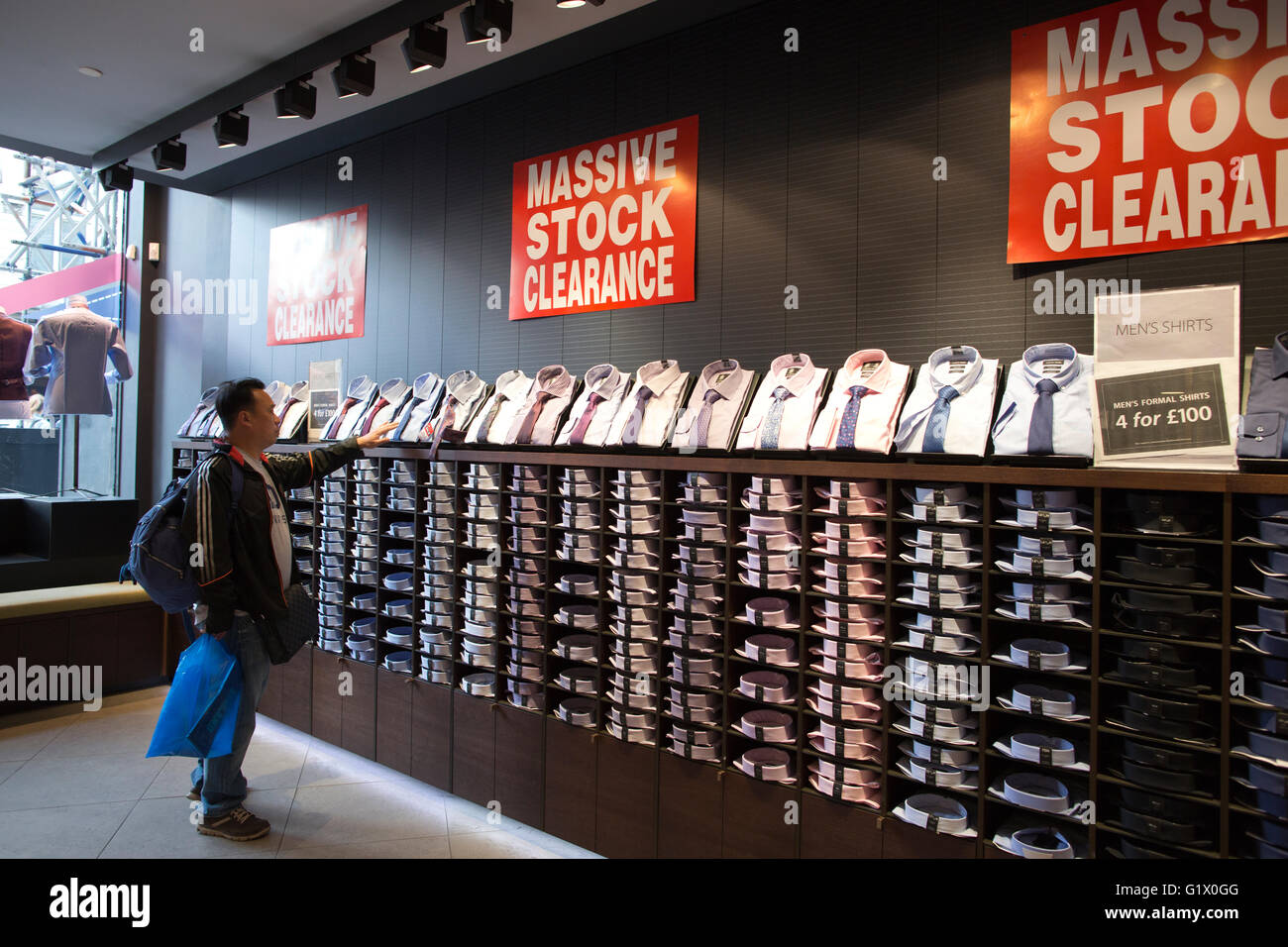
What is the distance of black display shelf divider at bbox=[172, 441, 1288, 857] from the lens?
2410 millimetres

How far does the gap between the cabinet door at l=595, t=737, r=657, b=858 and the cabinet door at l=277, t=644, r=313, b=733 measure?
8.09ft

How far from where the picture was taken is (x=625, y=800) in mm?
3621

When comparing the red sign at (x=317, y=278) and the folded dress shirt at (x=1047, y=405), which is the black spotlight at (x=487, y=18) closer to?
the red sign at (x=317, y=278)

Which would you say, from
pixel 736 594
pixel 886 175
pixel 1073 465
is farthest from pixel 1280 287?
pixel 736 594

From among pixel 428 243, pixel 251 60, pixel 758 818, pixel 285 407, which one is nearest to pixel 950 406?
pixel 758 818

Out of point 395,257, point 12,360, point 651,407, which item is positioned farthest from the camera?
point 12,360

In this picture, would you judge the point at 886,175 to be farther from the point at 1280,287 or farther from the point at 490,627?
the point at 490,627

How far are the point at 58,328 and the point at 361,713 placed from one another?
14.5 ft

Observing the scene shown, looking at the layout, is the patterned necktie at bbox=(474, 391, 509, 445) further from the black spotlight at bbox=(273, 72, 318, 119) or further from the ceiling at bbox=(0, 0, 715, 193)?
the black spotlight at bbox=(273, 72, 318, 119)

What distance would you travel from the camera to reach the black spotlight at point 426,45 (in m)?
4.06

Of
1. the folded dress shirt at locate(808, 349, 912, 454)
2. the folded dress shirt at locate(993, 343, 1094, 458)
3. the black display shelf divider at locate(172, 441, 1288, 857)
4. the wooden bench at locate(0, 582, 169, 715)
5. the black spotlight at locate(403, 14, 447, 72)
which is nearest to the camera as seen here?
the black display shelf divider at locate(172, 441, 1288, 857)

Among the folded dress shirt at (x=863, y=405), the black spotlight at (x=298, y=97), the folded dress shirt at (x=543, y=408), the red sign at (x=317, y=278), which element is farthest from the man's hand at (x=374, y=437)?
the folded dress shirt at (x=863, y=405)

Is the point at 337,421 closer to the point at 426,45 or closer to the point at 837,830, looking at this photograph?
the point at 426,45

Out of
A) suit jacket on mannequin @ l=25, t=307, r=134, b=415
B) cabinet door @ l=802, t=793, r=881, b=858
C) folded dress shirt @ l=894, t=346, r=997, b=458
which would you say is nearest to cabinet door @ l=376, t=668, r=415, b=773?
cabinet door @ l=802, t=793, r=881, b=858
